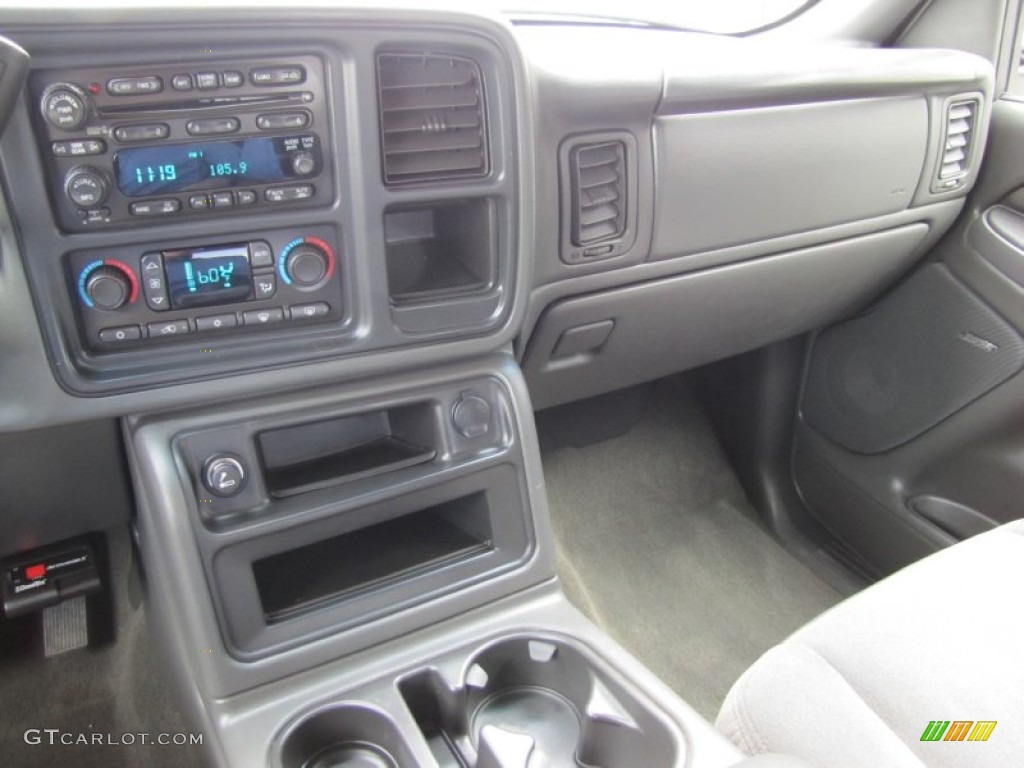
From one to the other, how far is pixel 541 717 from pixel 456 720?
10 cm

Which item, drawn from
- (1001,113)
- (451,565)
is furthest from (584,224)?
(1001,113)

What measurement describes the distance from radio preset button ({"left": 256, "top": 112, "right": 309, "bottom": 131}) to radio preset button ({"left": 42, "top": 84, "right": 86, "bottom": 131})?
0.15 meters

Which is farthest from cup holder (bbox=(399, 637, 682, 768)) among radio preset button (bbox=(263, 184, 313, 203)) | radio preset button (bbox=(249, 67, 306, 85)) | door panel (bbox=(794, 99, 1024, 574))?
door panel (bbox=(794, 99, 1024, 574))

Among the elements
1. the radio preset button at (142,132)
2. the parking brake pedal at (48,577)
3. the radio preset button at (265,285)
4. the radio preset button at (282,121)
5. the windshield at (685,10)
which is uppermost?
the radio preset button at (142,132)

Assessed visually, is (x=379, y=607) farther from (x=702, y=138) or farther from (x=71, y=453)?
(x=702, y=138)

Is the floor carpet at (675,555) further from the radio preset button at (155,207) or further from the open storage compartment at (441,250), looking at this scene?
the radio preset button at (155,207)

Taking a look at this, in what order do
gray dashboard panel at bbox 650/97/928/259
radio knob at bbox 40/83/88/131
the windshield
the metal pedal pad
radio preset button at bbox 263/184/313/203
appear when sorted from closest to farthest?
radio knob at bbox 40/83/88/131 < radio preset button at bbox 263/184/313/203 < gray dashboard panel at bbox 650/97/928/259 < the metal pedal pad < the windshield

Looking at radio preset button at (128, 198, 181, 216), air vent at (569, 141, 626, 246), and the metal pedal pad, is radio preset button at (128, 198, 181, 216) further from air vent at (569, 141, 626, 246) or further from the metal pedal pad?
the metal pedal pad

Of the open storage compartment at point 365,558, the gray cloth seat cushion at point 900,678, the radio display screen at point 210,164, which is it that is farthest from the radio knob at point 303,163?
the gray cloth seat cushion at point 900,678

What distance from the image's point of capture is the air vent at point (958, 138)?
5.14 ft

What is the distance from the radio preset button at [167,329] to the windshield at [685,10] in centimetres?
95

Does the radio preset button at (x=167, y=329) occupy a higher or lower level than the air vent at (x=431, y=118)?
lower

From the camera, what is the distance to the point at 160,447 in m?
0.85

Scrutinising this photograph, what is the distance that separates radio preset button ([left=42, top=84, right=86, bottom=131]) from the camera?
0.71 meters
